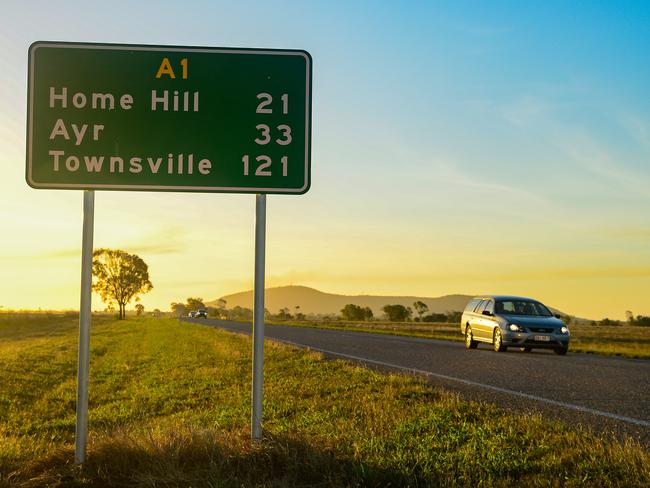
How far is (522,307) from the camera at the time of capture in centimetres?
2053

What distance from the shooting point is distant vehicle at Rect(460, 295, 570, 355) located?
19266 millimetres

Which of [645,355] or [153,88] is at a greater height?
[153,88]

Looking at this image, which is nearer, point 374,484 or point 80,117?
point 374,484

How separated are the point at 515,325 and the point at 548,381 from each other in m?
7.13

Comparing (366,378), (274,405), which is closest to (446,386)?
(366,378)

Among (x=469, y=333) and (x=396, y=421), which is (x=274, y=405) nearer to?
(x=396, y=421)

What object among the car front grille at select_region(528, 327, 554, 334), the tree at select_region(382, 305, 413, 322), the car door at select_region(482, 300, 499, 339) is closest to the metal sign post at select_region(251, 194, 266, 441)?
the car front grille at select_region(528, 327, 554, 334)

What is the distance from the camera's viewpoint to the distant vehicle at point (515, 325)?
19.3 metres

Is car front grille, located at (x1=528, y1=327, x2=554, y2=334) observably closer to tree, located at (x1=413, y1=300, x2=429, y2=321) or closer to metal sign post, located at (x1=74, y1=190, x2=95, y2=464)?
metal sign post, located at (x1=74, y1=190, x2=95, y2=464)

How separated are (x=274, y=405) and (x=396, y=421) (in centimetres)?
264

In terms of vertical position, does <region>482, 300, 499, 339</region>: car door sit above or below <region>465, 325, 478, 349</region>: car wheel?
above

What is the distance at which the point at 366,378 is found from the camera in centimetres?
1218

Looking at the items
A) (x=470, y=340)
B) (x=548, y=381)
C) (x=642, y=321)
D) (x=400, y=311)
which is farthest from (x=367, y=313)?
(x=548, y=381)

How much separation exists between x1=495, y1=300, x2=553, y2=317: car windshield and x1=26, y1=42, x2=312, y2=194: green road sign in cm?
1551
